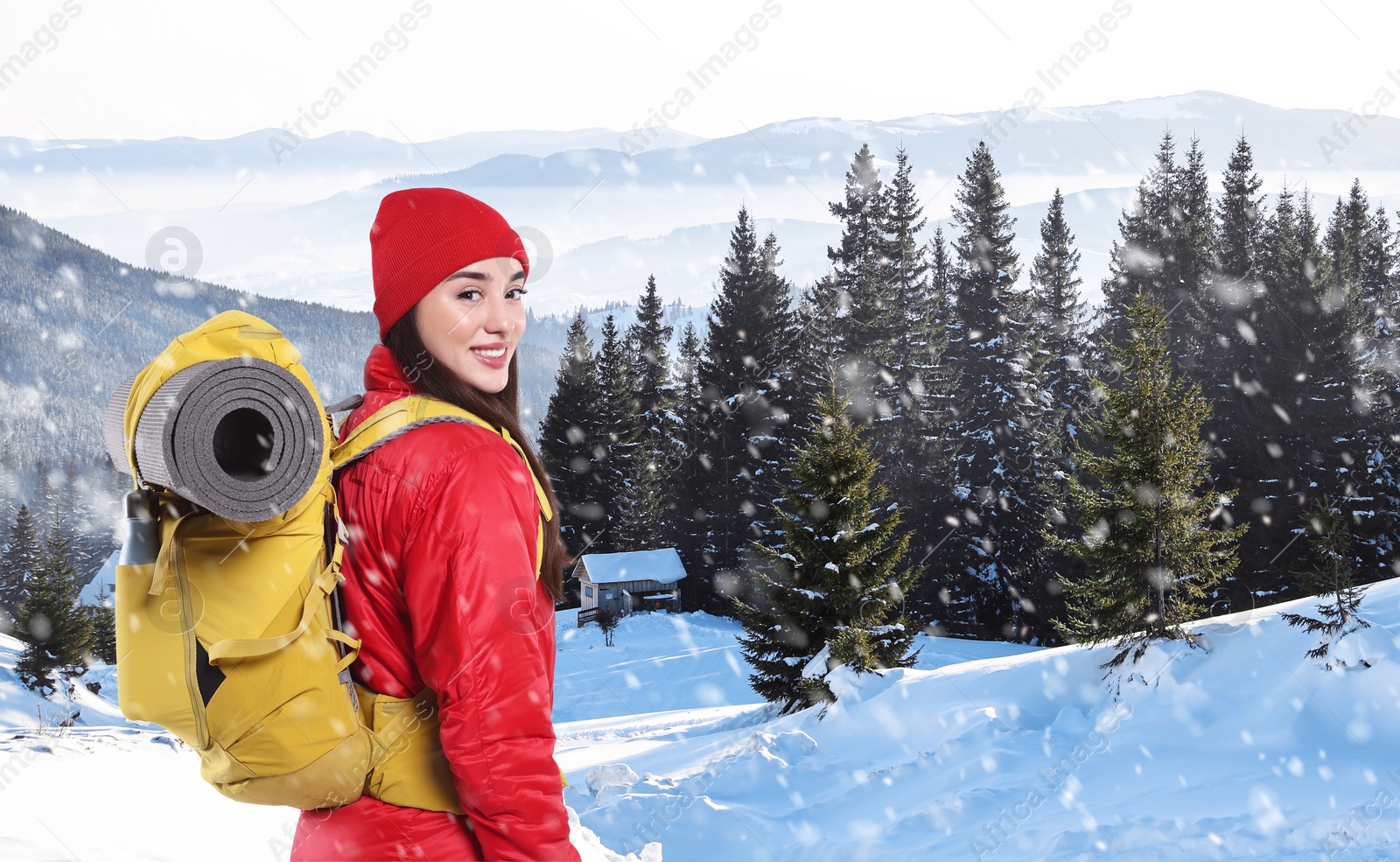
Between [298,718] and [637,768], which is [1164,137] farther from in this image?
[298,718]

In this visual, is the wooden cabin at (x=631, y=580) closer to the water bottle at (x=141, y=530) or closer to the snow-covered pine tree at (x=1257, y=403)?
the snow-covered pine tree at (x=1257, y=403)

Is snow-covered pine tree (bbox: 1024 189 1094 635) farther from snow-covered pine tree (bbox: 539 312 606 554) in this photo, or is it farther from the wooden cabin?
snow-covered pine tree (bbox: 539 312 606 554)

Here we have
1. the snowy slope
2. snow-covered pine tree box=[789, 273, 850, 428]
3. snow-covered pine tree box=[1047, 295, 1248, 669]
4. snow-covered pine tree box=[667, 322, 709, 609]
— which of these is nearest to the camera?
the snowy slope

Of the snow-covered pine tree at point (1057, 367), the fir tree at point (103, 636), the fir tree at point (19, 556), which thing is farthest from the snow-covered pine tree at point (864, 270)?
the fir tree at point (19, 556)

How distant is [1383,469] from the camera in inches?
1173

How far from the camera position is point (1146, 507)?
46.9 ft

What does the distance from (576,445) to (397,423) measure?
1575 inches

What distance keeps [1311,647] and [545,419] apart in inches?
1440

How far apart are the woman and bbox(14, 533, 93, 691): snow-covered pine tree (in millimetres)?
40423

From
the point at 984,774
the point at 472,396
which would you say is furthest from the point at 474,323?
the point at 984,774

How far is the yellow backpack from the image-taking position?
1.73 meters

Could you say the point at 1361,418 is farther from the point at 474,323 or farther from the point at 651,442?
the point at 474,323

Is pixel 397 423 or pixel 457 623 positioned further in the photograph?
pixel 397 423

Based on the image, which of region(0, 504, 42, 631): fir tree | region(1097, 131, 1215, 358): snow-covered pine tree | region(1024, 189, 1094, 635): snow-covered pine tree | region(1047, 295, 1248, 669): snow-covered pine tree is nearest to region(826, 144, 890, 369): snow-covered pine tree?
region(1024, 189, 1094, 635): snow-covered pine tree
